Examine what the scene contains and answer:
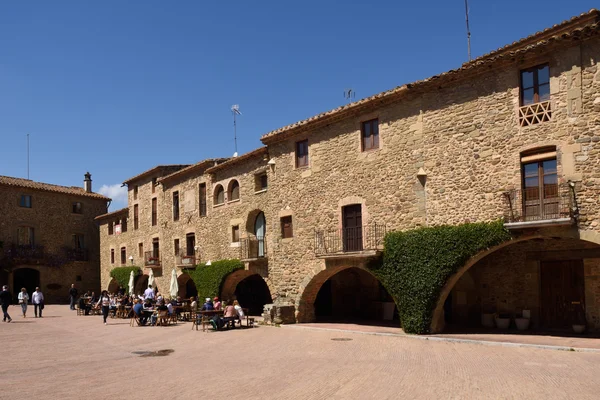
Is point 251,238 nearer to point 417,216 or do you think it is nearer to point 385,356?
point 417,216

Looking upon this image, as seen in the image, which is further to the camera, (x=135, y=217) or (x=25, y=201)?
(x=25, y=201)

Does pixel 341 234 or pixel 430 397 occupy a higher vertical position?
pixel 341 234

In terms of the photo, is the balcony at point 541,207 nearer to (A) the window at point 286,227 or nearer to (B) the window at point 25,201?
(A) the window at point 286,227

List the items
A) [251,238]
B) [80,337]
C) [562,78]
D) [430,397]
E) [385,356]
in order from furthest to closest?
[251,238] < [80,337] < [562,78] < [385,356] < [430,397]

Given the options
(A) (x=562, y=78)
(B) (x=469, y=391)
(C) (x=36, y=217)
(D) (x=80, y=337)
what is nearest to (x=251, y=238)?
(D) (x=80, y=337)

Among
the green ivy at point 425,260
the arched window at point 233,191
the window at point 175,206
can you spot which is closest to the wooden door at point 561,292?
the green ivy at point 425,260

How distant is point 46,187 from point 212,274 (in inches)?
918

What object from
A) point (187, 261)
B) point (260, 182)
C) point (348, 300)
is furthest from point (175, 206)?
point (348, 300)

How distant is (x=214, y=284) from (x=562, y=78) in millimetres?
18761

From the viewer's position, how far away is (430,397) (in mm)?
8820

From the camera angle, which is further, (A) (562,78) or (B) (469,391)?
(A) (562,78)

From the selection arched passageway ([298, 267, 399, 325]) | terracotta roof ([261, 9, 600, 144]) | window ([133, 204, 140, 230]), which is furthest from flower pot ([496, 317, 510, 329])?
→ window ([133, 204, 140, 230])

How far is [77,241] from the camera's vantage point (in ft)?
148

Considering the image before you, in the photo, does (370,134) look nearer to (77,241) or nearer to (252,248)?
(252,248)
